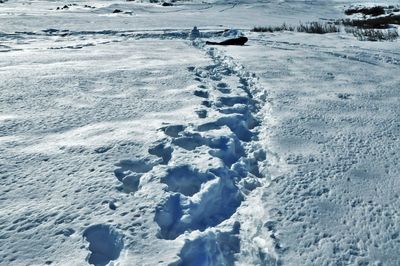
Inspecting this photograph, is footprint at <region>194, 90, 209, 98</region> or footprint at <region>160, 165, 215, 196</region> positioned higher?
footprint at <region>194, 90, 209, 98</region>

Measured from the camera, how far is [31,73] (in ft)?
18.7

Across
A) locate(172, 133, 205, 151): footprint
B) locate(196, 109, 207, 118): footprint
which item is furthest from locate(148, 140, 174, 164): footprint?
locate(196, 109, 207, 118): footprint

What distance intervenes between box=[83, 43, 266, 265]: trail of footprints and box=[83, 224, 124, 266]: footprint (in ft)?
0.86

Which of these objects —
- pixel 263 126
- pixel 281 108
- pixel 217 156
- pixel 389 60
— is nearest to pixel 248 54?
pixel 389 60

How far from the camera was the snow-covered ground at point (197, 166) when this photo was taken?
88.7 inches

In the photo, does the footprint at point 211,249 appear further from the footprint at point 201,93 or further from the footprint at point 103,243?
the footprint at point 201,93

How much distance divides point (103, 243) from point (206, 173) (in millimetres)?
1009

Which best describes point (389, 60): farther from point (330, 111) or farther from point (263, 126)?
point (263, 126)

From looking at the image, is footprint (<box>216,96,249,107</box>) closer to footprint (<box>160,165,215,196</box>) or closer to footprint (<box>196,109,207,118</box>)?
footprint (<box>196,109,207,118</box>)

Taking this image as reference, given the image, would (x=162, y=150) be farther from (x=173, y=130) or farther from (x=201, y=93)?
(x=201, y=93)

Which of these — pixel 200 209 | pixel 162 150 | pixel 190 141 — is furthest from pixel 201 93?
pixel 200 209

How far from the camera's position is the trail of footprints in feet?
7.69

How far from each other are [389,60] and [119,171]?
6.56 metres

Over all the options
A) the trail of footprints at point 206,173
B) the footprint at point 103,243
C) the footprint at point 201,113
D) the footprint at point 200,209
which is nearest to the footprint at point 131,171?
the trail of footprints at point 206,173
